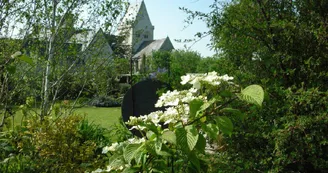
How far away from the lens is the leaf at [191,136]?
1.42m

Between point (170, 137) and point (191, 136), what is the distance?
0.30ft

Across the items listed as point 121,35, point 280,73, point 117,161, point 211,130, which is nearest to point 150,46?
point 121,35

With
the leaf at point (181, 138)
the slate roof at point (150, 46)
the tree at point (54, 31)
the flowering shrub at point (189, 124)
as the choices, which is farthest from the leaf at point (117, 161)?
the slate roof at point (150, 46)

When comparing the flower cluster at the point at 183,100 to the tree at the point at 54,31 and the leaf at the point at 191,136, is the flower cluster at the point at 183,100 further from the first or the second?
the tree at the point at 54,31

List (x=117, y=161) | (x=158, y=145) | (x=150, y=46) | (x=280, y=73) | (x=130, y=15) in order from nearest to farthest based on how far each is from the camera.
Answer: (x=158, y=145) < (x=117, y=161) < (x=280, y=73) < (x=130, y=15) < (x=150, y=46)

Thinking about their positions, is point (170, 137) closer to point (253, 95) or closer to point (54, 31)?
point (253, 95)

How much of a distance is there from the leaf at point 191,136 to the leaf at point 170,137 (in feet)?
0.20

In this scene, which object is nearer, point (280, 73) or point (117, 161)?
point (117, 161)

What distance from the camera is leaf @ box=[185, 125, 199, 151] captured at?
55.9 inches

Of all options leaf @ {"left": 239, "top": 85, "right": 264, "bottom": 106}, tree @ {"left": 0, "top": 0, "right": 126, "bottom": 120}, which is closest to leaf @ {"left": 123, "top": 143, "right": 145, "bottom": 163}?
leaf @ {"left": 239, "top": 85, "right": 264, "bottom": 106}

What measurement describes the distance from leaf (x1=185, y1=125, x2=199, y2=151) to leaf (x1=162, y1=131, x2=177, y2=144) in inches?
2.4

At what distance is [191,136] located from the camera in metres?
1.45

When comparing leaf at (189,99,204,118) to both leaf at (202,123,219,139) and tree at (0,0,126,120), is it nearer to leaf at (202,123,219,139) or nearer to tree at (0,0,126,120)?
leaf at (202,123,219,139)

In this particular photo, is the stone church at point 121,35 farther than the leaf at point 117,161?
Yes
